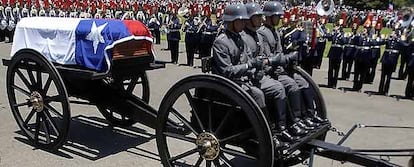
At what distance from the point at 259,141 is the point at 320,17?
13.1 meters

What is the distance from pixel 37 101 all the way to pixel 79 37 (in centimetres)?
99

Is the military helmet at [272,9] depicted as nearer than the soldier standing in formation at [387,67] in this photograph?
Yes

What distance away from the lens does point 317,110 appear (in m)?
4.89

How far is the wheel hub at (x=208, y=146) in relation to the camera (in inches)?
165

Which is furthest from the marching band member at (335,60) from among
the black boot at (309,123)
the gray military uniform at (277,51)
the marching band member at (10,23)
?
the marching band member at (10,23)

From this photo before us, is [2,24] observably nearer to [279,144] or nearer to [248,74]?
[248,74]

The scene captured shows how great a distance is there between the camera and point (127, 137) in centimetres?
626

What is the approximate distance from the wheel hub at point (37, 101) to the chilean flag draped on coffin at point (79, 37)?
0.48 metres

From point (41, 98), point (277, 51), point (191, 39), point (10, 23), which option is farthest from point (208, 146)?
point (10, 23)

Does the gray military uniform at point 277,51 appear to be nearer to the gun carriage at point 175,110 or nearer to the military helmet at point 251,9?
the gun carriage at point 175,110

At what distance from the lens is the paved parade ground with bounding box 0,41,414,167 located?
5.38 meters

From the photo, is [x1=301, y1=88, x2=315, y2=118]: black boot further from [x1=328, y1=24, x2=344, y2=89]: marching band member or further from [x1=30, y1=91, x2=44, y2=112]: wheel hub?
[x1=328, y1=24, x2=344, y2=89]: marching band member

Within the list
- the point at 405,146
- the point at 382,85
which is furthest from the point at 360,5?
the point at 405,146

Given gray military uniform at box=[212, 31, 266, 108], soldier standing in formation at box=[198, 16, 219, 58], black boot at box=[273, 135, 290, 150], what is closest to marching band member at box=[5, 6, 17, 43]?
Answer: soldier standing in formation at box=[198, 16, 219, 58]
